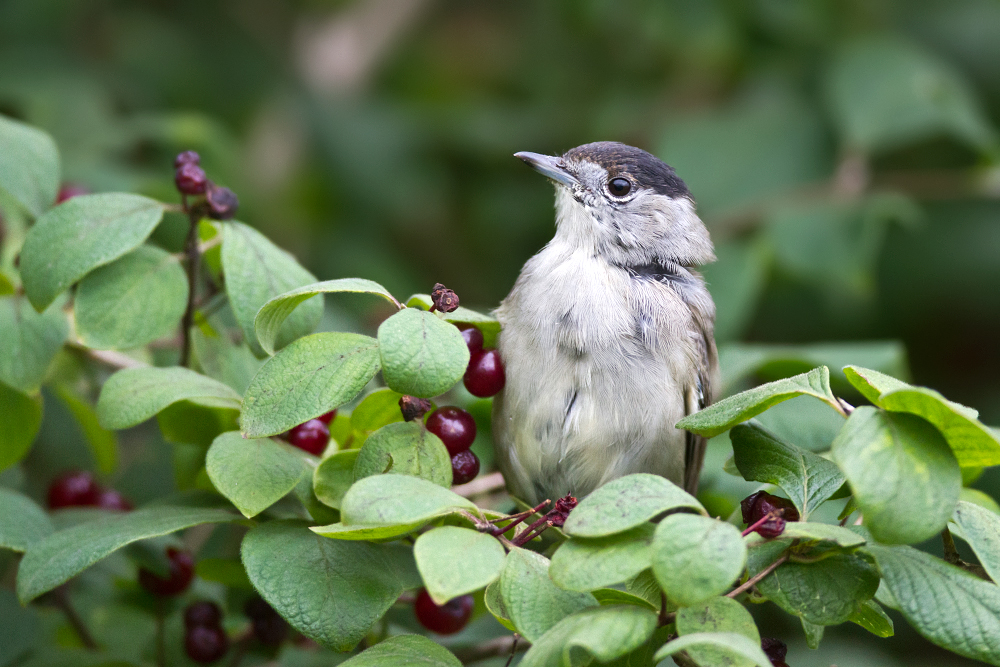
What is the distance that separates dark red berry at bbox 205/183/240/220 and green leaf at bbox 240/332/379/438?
561mm

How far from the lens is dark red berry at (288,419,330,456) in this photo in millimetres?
2191

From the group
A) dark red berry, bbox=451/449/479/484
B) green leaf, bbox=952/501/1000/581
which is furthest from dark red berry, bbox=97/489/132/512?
green leaf, bbox=952/501/1000/581

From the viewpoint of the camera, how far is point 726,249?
15.3 feet

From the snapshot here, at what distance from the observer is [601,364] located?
262cm

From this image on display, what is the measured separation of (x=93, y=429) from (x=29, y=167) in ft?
2.44

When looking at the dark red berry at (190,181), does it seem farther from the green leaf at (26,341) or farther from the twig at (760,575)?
the twig at (760,575)

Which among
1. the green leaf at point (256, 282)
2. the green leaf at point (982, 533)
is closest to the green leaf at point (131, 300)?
the green leaf at point (256, 282)

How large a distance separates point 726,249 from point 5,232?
128 inches

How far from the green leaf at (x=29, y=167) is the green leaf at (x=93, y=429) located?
1.76ft

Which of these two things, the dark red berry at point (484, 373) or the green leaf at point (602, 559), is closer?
the green leaf at point (602, 559)

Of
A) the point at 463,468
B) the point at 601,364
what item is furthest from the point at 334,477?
the point at 601,364

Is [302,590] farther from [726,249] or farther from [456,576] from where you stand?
[726,249]

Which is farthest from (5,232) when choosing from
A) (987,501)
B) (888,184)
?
(888,184)

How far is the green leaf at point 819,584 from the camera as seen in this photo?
1.61m
